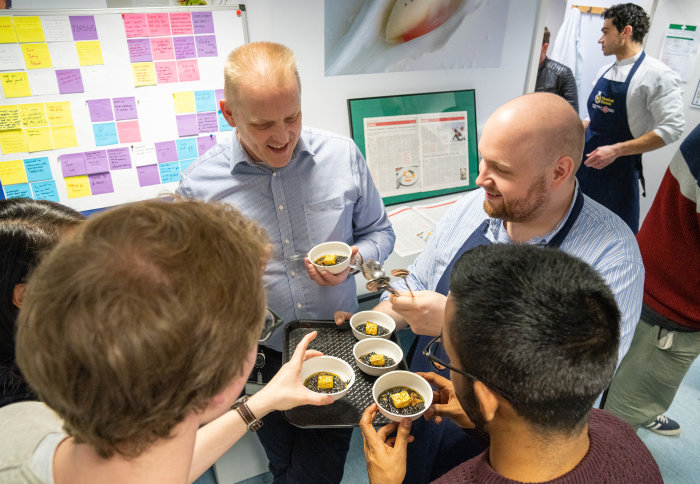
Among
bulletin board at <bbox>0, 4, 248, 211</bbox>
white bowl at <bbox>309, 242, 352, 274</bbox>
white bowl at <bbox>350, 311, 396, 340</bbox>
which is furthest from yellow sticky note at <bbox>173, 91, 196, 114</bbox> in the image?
white bowl at <bbox>350, 311, 396, 340</bbox>

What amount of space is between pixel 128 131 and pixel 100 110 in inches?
5.9

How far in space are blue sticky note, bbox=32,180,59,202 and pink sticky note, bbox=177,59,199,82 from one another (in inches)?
32.6

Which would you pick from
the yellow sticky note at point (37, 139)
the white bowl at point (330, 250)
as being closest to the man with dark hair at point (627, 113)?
the white bowl at point (330, 250)

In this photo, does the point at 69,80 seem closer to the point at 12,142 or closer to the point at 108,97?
the point at 108,97

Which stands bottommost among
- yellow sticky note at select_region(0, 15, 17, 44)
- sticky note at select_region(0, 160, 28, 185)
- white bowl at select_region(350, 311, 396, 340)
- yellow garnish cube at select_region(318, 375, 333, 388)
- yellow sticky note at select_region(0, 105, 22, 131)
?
yellow garnish cube at select_region(318, 375, 333, 388)

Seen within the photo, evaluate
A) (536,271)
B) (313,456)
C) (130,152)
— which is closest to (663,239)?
(536,271)

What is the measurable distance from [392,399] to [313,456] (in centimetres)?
52

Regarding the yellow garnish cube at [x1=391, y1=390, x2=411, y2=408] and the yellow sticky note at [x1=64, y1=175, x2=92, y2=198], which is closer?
the yellow garnish cube at [x1=391, y1=390, x2=411, y2=408]

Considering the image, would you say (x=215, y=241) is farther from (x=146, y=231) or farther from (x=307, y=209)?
(x=307, y=209)

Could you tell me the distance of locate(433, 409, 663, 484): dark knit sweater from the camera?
86cm

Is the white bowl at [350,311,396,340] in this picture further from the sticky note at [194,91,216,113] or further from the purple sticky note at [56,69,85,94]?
the purple sticky note at [56,69,85,94]

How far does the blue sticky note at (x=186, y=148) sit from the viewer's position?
89.2 inches

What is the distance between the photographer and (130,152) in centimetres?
217

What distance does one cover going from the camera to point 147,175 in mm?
2246
